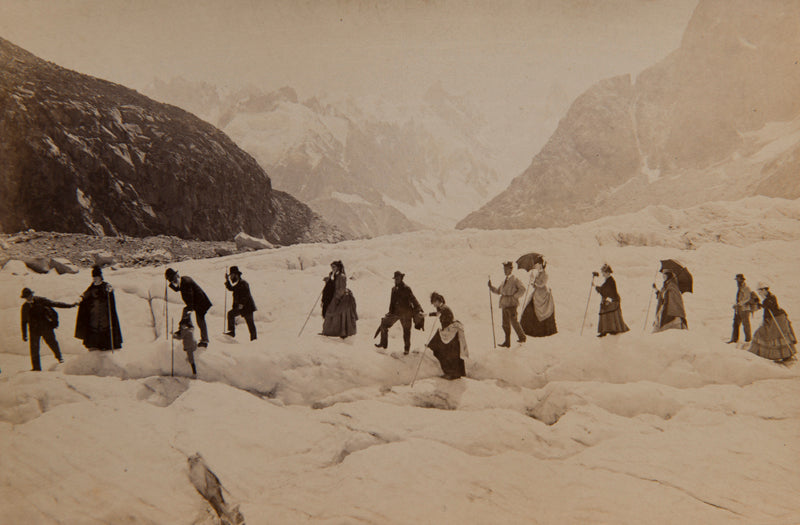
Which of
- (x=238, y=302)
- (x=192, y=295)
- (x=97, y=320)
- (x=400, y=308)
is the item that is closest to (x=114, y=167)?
(x=238, y=302)

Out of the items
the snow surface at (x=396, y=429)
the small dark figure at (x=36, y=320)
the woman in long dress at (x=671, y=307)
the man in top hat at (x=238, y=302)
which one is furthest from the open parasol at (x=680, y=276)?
the small dark figure at (x=36, y=320)

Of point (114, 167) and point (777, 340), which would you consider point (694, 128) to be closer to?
point (777, 340)

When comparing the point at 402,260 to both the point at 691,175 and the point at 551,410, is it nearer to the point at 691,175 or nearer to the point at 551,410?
the point at 551,410

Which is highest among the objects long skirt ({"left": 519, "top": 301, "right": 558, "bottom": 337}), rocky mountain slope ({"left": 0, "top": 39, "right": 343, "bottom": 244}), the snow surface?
rocky mountain slope ({"left": 0, "top": 39, "right": 343, "bottom": 244})

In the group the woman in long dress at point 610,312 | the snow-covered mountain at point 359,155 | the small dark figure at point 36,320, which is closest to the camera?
the small dark figure at point 36,320

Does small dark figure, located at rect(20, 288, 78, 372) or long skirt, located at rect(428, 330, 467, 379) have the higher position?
small dark figure, located at rect(20, 288, 78, 372)

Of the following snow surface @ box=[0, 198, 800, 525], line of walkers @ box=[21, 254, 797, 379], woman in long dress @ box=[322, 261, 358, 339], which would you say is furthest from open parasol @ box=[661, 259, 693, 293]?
woman in long dress @ box=[322, 261, 358, 339]

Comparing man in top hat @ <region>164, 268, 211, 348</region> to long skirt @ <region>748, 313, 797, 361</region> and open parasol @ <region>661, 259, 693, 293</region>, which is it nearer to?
open parasol @ <region>661, 259, 693, 293</region>

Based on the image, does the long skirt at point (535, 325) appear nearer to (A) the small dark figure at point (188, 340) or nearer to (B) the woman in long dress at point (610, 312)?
(B) the woman in long dress at point (610, 312)
